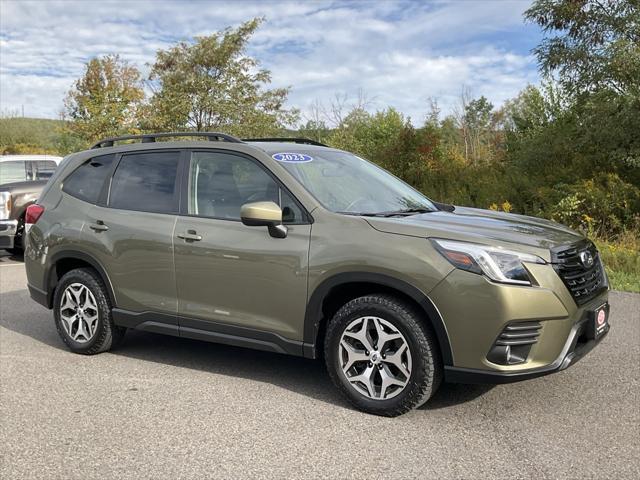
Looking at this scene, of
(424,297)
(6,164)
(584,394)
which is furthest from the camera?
(6,164)

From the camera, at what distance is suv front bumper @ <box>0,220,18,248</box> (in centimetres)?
1123

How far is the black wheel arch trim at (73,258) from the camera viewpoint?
5.33m

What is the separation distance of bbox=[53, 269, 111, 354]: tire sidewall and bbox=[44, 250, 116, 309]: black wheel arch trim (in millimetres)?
71

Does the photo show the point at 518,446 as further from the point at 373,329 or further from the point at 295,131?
the point at 295,131

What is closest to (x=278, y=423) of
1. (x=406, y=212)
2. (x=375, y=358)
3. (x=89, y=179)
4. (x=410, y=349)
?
(x=375, y=358)

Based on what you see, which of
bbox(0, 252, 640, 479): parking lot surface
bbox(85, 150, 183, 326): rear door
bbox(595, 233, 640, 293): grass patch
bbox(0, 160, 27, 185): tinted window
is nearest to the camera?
bbox(0, 252, 640, 479): parking lot surface

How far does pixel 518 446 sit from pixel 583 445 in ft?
1.19

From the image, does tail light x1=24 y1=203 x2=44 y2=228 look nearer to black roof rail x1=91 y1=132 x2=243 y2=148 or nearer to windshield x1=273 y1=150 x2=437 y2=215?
black roof rail x1=91 y1=132 x2=243 y2=148

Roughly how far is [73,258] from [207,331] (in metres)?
1.67

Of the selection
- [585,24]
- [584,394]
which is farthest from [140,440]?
[585,24]

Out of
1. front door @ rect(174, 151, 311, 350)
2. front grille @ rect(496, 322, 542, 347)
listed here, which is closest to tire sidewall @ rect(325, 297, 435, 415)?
front door @ rect(174, 151, 311, 350)

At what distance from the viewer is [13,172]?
491 inches

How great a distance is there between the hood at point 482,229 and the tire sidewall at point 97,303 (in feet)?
8.25

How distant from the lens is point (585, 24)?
16.1 metres
